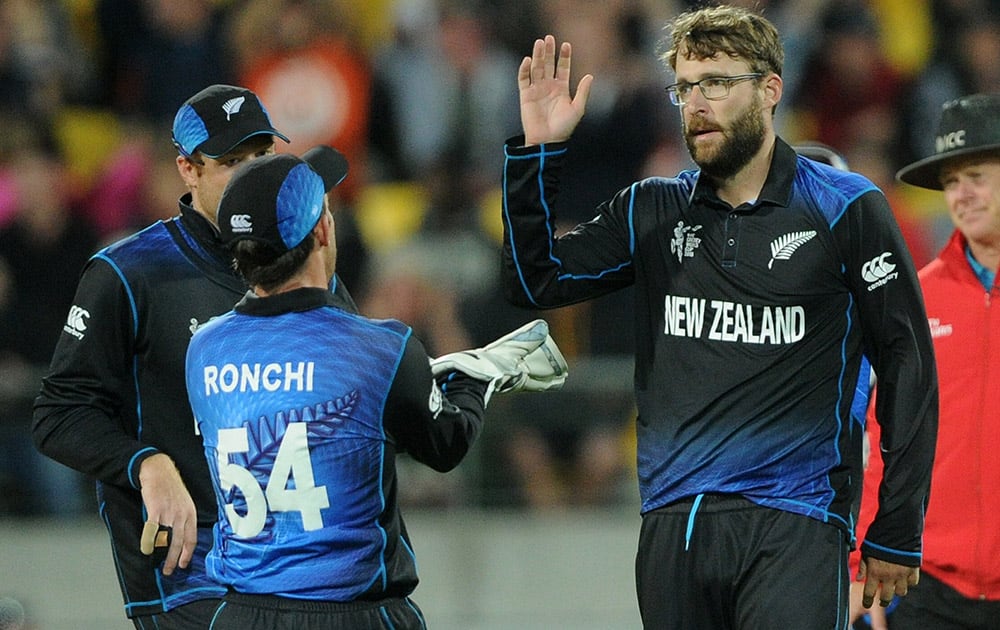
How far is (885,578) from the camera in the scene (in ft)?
13.9

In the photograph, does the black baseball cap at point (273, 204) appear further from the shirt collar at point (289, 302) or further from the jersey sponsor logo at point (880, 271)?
the jersey sponsor logo at point (880, 271)

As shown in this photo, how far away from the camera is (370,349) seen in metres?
3.77

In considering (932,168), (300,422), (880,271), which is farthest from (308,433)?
(932,168)

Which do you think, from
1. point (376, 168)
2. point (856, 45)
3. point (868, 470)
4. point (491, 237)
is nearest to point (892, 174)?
point (856, 45)

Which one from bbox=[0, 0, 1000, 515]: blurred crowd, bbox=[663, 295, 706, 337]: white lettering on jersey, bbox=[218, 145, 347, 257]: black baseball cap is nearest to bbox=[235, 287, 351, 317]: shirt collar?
bbox=[218, 145, 347, 257]: black baseball cap

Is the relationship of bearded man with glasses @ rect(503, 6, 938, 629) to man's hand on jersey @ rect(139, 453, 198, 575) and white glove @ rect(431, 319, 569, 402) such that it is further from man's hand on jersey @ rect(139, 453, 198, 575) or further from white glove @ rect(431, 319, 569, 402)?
man's hand on jersey @ rect(139, 453, 198, 575)

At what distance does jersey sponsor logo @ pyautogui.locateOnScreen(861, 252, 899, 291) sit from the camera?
418cm

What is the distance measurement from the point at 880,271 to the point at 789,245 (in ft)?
0.81

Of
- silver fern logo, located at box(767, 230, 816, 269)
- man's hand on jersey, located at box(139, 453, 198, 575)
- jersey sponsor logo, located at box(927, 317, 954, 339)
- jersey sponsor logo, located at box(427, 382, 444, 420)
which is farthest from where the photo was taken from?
jersey sponsor logo, located at box(927, 317, 954, 339)

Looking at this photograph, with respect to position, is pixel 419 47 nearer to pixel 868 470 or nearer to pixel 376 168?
pixel 376 168

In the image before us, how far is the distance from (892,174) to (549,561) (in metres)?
3.64

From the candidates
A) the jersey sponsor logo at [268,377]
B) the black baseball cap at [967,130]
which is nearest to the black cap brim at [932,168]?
the black baseball cap at [967,130]

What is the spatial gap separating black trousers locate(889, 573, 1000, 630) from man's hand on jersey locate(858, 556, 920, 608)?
2.50 feet

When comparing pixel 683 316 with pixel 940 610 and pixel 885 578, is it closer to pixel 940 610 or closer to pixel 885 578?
pixel 885 578
